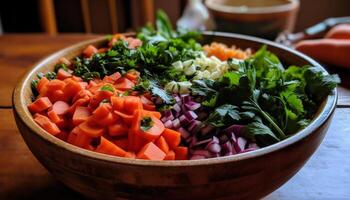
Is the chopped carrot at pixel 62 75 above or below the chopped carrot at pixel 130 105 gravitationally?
below

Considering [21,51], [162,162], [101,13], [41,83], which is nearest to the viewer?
[162,162]

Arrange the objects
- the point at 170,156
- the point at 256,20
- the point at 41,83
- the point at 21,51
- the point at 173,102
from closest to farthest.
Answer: the point at 170,156 < the point at 173,102 < the point at 41,83 < the point at 21,51 < the point at 256,20

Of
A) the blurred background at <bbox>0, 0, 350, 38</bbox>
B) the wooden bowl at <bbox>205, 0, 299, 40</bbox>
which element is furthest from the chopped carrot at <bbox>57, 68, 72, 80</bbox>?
the blurred background at <bbox>0, 0, 350, 38</bbox>

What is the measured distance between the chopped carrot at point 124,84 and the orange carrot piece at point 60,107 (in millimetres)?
123

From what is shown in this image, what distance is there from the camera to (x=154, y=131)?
820 millimetres

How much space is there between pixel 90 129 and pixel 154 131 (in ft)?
0.41

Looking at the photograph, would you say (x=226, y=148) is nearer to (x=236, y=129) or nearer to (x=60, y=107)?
(x=236, y=129)

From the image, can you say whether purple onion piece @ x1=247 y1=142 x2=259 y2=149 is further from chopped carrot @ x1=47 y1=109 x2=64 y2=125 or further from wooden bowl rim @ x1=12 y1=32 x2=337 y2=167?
chopped carrot @ x1=47 y1=109 x2=64 y2=125

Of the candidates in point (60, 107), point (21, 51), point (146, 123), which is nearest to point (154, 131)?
point (146, 123)

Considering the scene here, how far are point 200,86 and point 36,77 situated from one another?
43cm

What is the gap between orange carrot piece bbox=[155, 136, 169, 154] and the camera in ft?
2.67

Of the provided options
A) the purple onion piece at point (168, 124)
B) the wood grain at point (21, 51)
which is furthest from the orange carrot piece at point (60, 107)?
the wood grain at point (21, 51)

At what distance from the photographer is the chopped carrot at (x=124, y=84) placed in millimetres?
982

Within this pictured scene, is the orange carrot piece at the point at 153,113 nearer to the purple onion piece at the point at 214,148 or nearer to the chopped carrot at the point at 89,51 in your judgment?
the purple onion piece at the point at 214,148
